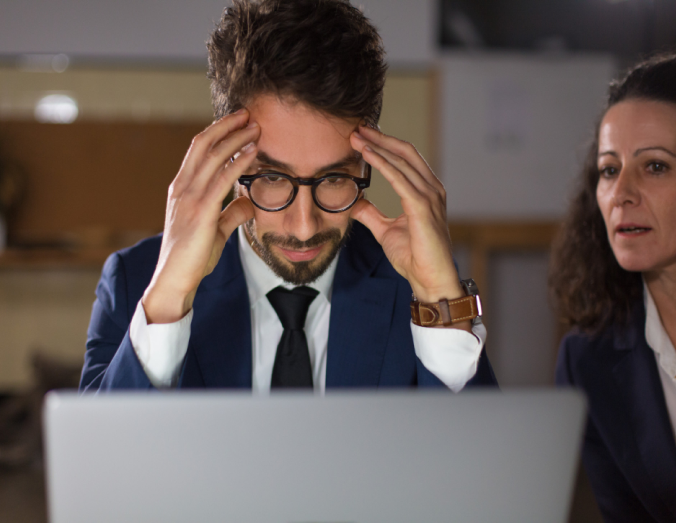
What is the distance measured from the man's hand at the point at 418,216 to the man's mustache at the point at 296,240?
16 centimetres

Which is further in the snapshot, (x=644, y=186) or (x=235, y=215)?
(x=644, y=186)

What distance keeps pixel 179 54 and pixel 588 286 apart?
3.14m

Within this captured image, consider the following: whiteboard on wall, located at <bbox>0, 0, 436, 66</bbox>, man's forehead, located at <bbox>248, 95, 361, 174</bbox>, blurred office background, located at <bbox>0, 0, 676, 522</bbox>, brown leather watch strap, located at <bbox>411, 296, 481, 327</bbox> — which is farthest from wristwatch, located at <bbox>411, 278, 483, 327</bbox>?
whiteboard on wall, located at <bbox>0, 0, 436, 66</bbox>

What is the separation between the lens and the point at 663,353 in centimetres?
135

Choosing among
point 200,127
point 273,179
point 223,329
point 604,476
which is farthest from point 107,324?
point 200,127

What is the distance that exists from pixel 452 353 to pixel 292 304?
371 mm

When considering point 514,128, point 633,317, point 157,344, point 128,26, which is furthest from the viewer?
point 514,128

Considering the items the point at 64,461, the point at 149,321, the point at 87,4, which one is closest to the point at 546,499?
the point at 64,461

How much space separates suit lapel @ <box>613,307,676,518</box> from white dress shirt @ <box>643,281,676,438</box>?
0.06 feet

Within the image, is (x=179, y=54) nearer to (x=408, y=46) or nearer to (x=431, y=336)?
(x=408, y=46)

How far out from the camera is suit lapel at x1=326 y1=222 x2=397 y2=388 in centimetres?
124

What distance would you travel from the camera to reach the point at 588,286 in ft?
4.99

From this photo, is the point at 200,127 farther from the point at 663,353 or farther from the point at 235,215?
the point at 663,353

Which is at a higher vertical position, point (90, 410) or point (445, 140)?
point (445, 140)
